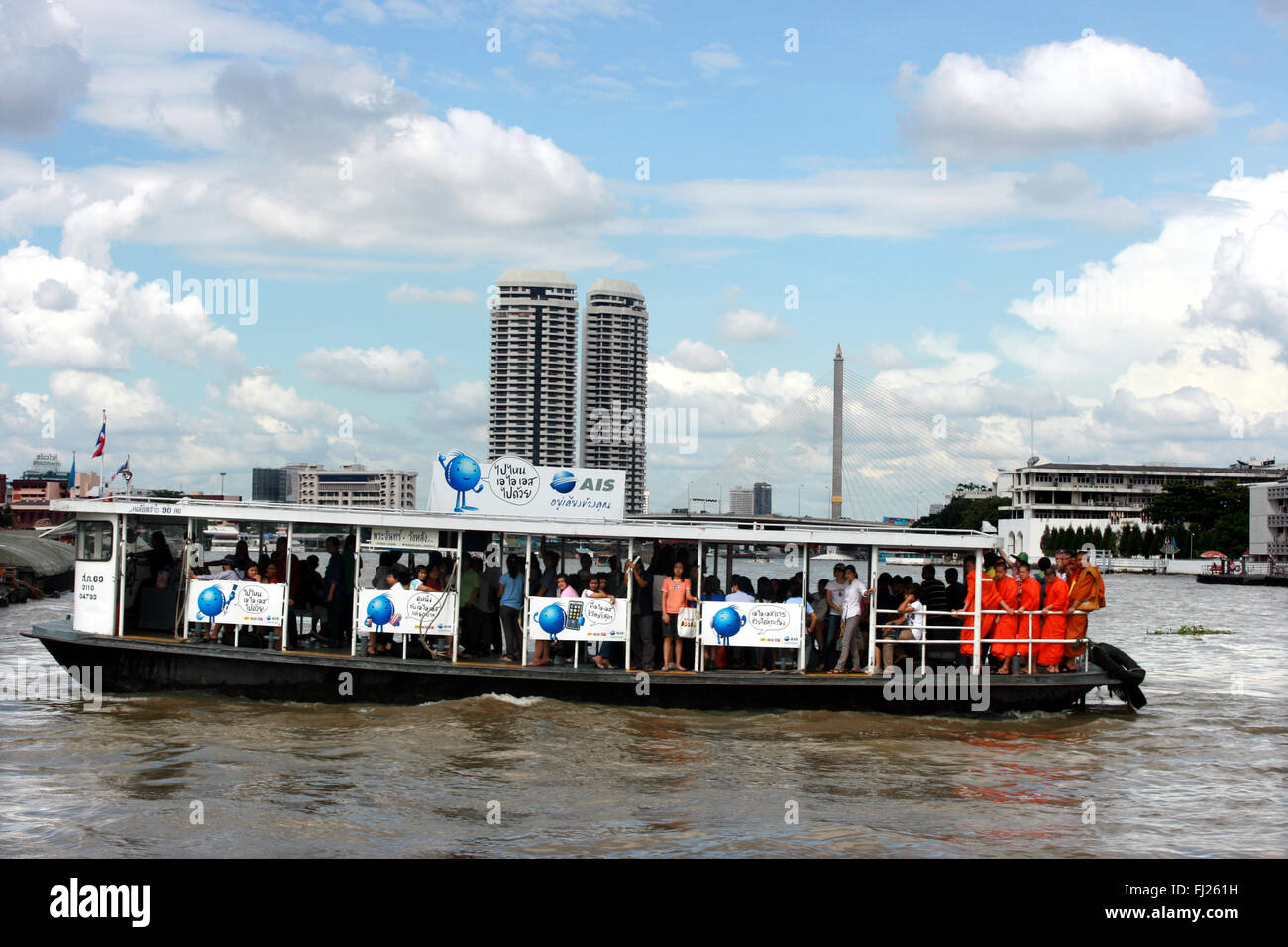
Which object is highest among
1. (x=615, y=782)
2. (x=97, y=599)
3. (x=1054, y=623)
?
(x=97, y=599)

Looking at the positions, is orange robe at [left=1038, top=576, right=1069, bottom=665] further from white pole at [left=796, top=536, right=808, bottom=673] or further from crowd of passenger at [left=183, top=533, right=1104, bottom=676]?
white pole at [left=796, top=536, right=808, bottom=673]

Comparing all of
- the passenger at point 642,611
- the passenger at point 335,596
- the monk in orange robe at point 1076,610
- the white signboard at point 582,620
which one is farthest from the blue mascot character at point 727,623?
the passenger at point 335,596

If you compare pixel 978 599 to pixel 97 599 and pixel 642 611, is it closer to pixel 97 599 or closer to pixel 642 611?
pixel 642 611

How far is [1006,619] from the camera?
15.3 meters

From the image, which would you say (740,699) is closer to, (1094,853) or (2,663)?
(1094,853)

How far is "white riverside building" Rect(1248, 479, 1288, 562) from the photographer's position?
336 ft

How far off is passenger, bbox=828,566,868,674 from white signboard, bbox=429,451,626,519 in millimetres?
3043

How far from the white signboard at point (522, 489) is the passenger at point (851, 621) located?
3.04 meters

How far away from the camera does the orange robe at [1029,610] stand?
49.6 feet

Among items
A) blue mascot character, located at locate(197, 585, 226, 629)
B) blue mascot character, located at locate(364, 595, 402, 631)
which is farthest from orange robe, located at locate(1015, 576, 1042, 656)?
blue mascot character, located at locate(197, 585, 226, 629)

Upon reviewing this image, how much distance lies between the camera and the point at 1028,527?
128375mm

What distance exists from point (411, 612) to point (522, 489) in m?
2.09

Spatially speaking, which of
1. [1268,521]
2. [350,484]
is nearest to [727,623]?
[350,484]

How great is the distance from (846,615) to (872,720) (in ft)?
4.49
